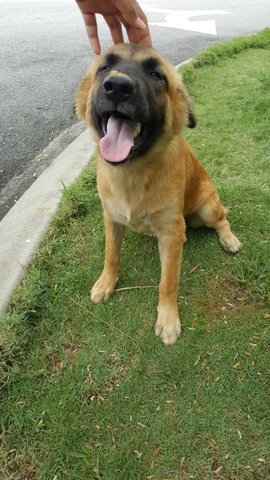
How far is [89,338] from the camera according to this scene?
2.40m

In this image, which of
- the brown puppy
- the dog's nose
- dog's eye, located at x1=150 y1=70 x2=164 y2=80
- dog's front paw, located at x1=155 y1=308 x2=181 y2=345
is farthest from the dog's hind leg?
the dog's nose

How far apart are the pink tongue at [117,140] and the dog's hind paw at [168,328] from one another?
0.98 metres

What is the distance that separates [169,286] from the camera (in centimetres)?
246

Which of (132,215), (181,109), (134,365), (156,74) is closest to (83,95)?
(156,74)

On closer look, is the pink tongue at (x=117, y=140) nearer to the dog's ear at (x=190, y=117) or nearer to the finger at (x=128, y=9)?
the dog's ear at (x=190, y=117)

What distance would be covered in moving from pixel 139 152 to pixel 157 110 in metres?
0.23

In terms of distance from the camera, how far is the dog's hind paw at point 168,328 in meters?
2.39

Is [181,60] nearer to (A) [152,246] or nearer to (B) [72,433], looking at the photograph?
(A) [152,246]

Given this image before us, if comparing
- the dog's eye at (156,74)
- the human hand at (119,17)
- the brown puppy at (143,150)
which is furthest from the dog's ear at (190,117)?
the human hand at (119,17)

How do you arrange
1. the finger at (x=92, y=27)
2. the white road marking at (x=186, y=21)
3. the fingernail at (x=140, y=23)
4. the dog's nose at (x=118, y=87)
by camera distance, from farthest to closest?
the white road marking at (x=186, y=21)
the finger at (x=92, y=27)
the fingernail at (x=140, y=23)
the dog's nose at (x=118, y=87)

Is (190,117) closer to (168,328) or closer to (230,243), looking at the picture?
(230,243)

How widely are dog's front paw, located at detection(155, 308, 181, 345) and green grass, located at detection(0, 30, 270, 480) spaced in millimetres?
49

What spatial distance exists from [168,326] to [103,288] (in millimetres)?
507

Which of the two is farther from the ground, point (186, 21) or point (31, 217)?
point (31, 217)
